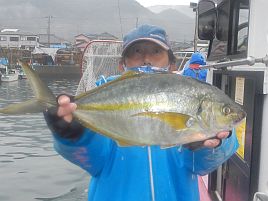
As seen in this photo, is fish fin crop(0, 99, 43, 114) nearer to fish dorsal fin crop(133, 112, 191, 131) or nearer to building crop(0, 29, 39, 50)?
fish dorsal fin crop(133, 112, 191, 131)

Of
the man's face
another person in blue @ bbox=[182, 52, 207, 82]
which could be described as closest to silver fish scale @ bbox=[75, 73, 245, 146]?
the man's face

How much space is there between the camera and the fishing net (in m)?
11.7

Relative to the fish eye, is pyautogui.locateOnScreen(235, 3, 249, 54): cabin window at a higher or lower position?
higher

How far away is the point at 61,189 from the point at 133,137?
298 inches

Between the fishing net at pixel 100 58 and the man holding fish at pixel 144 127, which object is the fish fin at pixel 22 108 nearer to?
the man holding fish at pixel 144 127

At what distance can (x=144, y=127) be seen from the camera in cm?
212

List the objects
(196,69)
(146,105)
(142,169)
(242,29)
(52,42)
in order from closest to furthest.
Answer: (146,105) → (142,169) → (242,29) → (196,69) → (52,42)

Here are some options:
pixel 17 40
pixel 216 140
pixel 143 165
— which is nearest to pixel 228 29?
pixel 143 165

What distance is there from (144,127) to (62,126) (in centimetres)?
51

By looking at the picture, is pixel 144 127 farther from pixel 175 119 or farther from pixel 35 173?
pixel 35 173

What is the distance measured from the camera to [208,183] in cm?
532

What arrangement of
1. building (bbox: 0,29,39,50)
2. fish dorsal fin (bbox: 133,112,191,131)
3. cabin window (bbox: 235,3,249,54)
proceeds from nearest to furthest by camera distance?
fish dorsal fin (bbox: 133,112,191,131)
cabin window (bbox: 235,3,249,54)
building (bbox: 0,29,39,50)

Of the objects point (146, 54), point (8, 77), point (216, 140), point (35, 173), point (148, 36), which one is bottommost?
point (8, 77)

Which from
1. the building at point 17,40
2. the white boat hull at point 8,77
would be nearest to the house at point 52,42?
the building at point 17,40
